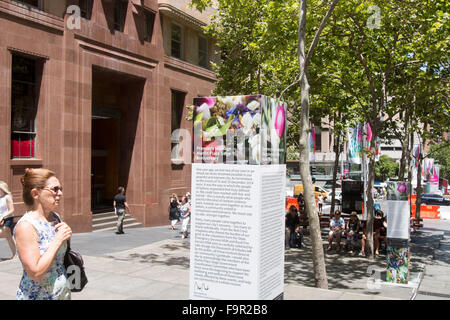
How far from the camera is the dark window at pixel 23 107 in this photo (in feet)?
48.0

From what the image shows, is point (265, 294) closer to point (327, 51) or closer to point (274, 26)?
point (274, 26)

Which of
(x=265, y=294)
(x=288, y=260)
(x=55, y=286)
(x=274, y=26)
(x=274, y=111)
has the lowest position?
(x=288, y=260)

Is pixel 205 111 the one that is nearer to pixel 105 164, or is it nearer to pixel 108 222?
pixel 108 222

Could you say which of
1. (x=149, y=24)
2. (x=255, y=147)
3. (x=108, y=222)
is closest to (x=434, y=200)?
(x=149, y=24)

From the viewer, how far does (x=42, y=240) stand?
3529 mm

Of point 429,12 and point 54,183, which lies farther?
point 429,12

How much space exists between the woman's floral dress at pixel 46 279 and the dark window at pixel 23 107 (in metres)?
12.2

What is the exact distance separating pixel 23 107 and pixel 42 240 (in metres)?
12.9

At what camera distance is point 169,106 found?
21.8m

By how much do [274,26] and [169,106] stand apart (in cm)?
1073

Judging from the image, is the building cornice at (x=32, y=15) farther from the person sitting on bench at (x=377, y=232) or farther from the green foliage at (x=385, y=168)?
the green foliage at (x=385, y=168)

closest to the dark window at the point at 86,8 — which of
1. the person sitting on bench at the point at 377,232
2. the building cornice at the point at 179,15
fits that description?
the building cornice at the point at 179,15

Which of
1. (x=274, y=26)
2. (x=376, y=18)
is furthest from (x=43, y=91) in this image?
(x=376, y=18)

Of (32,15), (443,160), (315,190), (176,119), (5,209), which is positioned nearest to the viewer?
(5,209)
